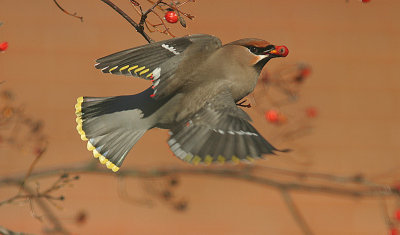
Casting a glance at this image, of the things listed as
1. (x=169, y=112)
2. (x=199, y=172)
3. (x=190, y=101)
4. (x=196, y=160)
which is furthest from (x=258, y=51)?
(x=199, y=172)

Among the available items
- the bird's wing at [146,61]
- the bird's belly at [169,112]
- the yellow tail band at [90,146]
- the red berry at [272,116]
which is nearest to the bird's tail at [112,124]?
the yellow tail band at [90,146]

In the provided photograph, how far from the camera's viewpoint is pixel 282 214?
800 centimetres

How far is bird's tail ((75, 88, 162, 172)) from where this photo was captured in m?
3.49

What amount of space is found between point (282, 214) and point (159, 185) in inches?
132

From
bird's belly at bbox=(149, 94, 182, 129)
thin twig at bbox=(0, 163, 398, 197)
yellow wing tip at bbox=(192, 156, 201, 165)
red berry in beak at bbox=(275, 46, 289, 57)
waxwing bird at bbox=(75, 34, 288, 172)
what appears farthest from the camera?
thin twig at bbox=(0, 163, 398, 197)

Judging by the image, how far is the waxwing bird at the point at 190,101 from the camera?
290 centimetres

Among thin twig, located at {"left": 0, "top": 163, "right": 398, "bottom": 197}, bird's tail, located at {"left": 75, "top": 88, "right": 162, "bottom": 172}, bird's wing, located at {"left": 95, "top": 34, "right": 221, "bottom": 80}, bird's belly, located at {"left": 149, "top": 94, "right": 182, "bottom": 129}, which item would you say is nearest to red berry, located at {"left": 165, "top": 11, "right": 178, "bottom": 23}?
bird's wing, located at {"left": 95, "top": 34, "right": 221, "bottom": 80}

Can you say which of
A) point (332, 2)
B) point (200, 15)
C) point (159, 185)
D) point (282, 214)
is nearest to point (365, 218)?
point (282, 214)

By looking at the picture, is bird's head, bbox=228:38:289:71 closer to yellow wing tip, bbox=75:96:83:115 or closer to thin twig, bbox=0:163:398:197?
yellow wing tip, bbox=75:96:83:115

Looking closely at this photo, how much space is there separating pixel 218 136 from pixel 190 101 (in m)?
0.30

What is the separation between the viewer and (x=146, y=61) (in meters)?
3.12

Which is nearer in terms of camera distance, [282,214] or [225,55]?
[225,55]

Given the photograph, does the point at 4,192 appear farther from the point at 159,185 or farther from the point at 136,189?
the point at 159,185

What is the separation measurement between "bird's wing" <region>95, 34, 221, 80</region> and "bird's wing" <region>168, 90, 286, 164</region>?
277mm
